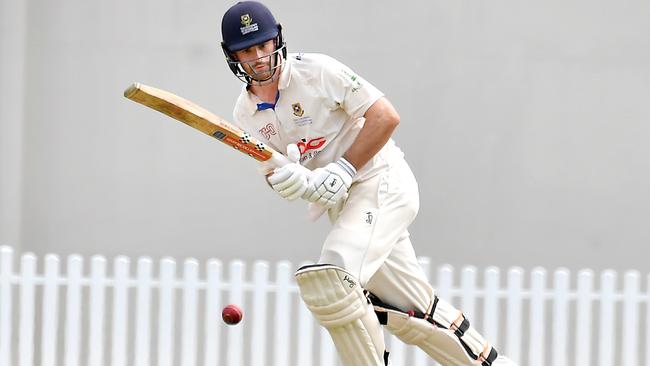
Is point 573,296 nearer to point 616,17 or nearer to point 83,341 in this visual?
point 616,17

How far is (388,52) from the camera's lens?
686 centimetres

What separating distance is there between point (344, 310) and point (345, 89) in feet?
2.38

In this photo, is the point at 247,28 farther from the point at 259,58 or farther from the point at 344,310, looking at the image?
the point at 344,310

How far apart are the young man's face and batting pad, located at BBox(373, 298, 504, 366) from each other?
88cm

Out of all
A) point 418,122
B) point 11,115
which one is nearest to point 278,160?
point 418,122

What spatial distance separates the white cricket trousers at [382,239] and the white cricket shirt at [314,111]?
Answer: 0.25ft

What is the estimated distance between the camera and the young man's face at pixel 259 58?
3.90m

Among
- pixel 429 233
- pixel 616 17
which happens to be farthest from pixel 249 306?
pixel 616 17

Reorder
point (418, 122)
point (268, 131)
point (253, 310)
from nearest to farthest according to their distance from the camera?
point (268, 131)
point (253, 310)
point (418, 122)

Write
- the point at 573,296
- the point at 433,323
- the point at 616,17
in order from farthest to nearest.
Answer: the point at 616,17
the point at 573,296
the point at 433,323

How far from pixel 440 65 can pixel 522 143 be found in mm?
629

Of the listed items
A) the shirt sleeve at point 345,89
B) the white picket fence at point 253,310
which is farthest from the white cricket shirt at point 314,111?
the white picket fence at point 253,310

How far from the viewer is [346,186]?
155 inches

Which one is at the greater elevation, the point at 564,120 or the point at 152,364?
the point at 564,120
